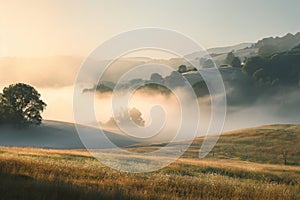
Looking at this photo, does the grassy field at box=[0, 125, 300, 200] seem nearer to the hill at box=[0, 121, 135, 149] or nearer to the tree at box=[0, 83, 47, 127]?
the tree at box=[0, 83, 47, 127]

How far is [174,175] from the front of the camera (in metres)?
27.3

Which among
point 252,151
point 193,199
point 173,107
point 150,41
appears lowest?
point 193,199

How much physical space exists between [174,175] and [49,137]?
344ft

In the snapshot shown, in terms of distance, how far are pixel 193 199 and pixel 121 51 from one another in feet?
55.2

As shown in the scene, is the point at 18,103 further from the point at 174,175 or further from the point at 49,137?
the point at 174,175

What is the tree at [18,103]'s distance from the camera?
9994 cm

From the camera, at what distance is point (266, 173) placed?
43469 mm

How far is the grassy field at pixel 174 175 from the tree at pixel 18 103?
41.1 meters

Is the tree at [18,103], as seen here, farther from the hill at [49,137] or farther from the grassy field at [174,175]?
the grassy field at [174,175]

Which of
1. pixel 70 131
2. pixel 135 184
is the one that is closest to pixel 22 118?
pixel 70 131

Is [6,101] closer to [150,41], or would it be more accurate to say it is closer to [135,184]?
[150,41]

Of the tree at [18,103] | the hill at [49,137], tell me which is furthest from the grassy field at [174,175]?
the hill at [49,137]

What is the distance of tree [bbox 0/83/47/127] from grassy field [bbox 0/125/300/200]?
41075 mm

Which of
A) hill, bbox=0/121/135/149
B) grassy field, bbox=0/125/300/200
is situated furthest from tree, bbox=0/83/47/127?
grassy field, bbox=0/125/300/200
